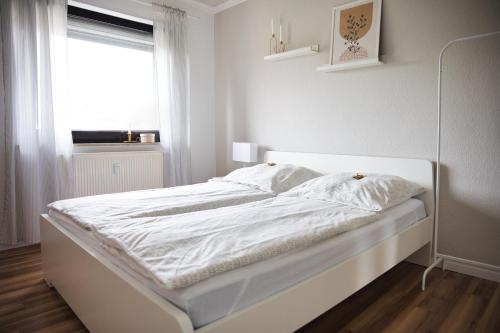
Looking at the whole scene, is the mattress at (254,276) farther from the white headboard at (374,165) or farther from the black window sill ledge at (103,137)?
the black window sill ledge at (103,137)

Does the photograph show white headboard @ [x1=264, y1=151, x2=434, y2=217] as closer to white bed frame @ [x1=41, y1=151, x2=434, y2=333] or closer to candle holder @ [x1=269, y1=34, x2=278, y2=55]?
white bed frame @ [x1=41, y1=151, x2=434, y2=333]

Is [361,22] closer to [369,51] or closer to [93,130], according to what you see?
[369,51]

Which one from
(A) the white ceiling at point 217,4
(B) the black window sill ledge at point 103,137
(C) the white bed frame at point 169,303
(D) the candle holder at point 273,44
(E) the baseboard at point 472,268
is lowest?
(E) the baseboard at point 472,268

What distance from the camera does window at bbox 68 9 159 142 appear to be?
338 cm

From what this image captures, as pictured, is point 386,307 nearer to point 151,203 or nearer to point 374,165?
point 374,165

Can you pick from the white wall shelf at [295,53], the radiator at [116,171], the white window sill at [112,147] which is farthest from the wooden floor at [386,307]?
the white wall shelf at [295,53]

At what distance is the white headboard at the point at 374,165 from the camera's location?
2.47 m

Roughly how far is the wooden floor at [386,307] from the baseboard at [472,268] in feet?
0.17

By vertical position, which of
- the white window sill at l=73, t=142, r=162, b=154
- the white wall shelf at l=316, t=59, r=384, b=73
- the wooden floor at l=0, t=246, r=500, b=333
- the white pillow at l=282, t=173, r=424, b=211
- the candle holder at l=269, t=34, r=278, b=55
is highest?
the candle holder at l=269, t=34, r=278, b=55

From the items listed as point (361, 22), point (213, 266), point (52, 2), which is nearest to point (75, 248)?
point (213, 266)

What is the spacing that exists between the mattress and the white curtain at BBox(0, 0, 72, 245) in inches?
49.0

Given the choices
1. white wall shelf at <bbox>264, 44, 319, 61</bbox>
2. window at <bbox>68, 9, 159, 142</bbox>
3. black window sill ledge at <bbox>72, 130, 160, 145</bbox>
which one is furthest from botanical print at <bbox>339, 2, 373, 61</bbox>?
black window sill ledge at <bbox>72, 130, 160, 145</bbox>

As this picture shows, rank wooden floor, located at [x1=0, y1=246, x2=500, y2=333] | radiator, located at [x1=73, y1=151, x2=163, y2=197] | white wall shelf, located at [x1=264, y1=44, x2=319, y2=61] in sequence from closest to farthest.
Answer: wooden floor, located at [x1=0, y1=246, x2=500, y2=333]
white wall shelf, located at [x1=264, y1=44, x2=319, y2=61]
radiator, located at [x1=73, y1=151, x2=163, y2=197]

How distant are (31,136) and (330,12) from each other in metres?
2.83
